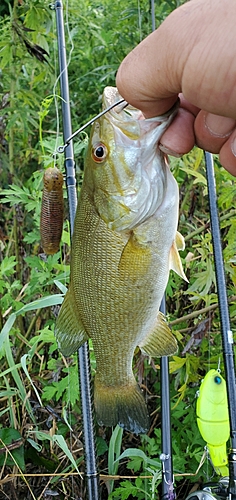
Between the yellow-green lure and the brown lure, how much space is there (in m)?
0.67

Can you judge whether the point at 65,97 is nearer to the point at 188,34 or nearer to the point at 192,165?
the point at 192,165

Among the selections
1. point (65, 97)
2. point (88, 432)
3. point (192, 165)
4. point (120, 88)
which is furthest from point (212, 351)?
point (120, 88)

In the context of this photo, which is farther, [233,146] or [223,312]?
[223,312]

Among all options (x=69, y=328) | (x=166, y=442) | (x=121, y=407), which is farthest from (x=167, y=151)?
(x=166, y=442)

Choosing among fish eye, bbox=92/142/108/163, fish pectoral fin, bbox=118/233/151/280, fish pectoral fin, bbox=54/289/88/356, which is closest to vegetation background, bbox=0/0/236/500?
fish pectoral fin, bbox=54/289/88/356

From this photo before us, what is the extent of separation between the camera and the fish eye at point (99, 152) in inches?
45.8

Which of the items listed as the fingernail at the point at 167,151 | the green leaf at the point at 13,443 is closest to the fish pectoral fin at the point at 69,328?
the fingernail at the point at 167,151

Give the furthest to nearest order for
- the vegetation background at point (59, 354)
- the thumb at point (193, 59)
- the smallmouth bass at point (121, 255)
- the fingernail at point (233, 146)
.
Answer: the vegetation background at point (59, 354), the smallmouth bass at point (121, 255), the fingernail at point (233, 146), the thumb at point (193, 59)

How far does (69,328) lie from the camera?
51.4 inches

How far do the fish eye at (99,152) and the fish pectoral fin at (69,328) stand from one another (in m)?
0.32

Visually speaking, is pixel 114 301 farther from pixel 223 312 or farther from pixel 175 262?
pixel 223 312

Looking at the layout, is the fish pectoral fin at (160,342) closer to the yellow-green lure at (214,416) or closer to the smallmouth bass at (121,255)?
the smallmouth bass at (121,255)

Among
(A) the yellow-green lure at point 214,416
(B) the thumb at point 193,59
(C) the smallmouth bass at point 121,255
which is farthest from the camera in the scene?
(A) the yellow-green lure at point 214,416

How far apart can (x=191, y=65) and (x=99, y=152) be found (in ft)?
1.39
